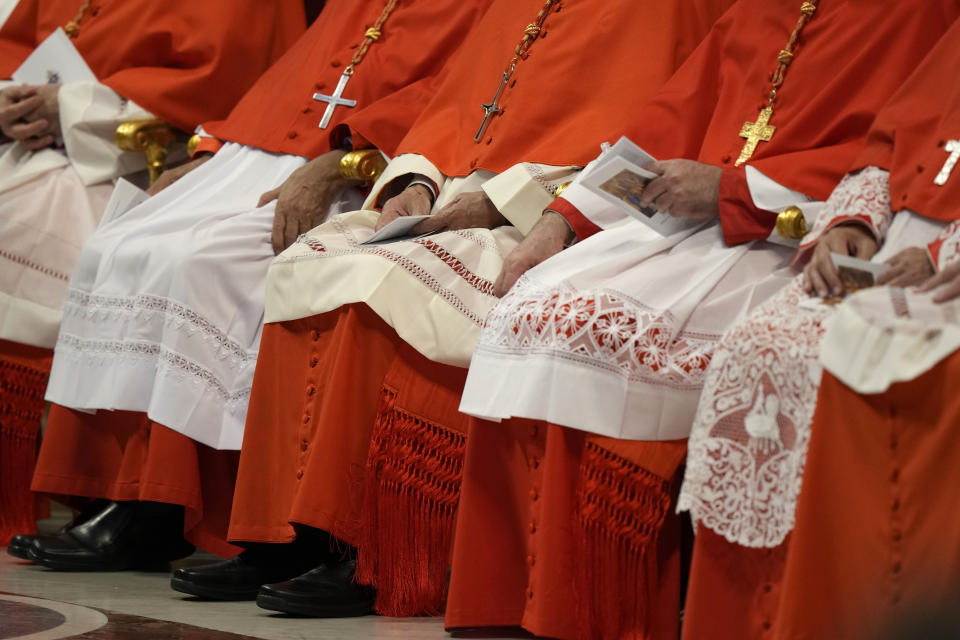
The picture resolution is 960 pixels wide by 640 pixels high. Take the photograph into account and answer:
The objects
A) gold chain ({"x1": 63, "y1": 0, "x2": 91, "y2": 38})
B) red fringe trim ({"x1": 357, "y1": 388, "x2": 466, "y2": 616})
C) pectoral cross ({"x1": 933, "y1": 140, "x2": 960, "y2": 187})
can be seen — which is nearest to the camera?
pectoral cross ({"x1": 933, "y1": 140, "x2": 960, "y2": 187})

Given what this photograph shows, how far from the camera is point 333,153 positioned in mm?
4297

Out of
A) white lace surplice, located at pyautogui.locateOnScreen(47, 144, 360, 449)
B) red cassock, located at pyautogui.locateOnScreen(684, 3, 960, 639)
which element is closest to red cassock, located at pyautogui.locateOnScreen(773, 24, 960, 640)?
red cassock, located at pyautogui.locateOnScreen(684, 3, 960, 639)

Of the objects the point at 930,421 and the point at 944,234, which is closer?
the point at 930,421

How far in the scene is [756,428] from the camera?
2.44 m

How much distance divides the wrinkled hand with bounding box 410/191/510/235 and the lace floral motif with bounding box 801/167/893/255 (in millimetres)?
1098

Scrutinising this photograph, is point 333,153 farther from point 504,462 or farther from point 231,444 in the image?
point 504,462

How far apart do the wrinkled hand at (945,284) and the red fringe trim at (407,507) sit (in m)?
1.27

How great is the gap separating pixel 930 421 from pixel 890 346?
161mm

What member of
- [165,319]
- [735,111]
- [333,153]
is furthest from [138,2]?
[735,111]

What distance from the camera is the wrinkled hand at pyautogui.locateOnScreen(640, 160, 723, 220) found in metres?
3.11

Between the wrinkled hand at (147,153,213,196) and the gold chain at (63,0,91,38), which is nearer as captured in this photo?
the wrinkled hand at (147,153,213,196)

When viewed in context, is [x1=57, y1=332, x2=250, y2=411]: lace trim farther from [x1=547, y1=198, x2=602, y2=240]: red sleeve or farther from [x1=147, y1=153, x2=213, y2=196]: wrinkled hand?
[x1=547, y1=198, x2=602, y2=240]: red sleeve

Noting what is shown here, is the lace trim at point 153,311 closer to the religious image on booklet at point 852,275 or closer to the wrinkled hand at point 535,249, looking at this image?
the wrinkled hand at point 535,249

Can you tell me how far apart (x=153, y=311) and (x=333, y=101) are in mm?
1016
